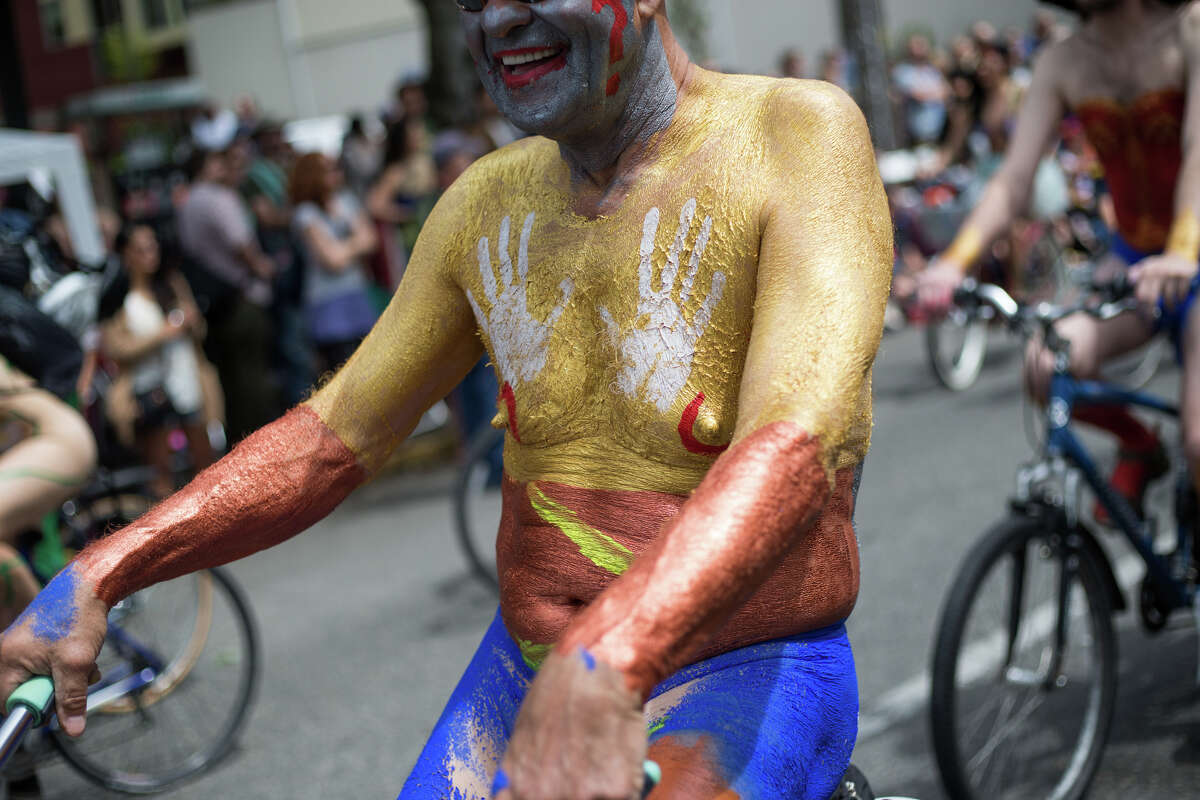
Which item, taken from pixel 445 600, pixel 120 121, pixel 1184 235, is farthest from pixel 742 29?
pixel 1184 235

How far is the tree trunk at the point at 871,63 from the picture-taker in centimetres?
1532

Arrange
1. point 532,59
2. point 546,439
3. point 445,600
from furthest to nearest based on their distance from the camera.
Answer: point 445,600 → point 546,439 → point 532,59

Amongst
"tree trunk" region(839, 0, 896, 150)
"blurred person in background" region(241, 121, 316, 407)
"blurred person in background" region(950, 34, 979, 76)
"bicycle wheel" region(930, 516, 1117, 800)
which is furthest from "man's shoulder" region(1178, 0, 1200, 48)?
"tree trunk" region(839, 0, 896, 150)

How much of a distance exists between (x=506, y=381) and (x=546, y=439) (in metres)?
0.11

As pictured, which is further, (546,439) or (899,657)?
(899,657)

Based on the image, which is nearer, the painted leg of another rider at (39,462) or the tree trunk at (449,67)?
the painted leg of another rider at (39,462)

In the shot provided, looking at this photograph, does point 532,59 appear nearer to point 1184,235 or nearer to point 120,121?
point 1184,235

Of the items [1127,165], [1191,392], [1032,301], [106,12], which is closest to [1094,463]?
[1191,392]

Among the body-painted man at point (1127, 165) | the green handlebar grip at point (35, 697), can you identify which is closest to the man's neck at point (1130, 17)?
the body-painted man at point (1127, 165)

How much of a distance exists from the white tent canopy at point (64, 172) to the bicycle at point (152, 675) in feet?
11.0

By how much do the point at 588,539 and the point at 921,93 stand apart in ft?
53.2

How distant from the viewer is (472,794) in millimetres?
1755

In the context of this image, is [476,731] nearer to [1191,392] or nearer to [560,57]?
[560,57]

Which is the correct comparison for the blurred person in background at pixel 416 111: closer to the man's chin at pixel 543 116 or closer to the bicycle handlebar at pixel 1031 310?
the bicycle handlebar at pixel 1031 310
